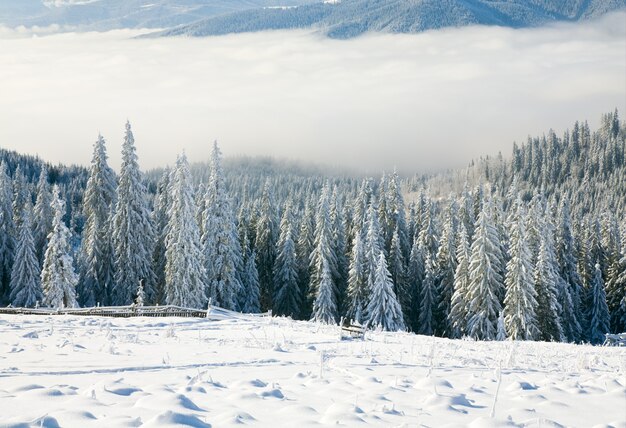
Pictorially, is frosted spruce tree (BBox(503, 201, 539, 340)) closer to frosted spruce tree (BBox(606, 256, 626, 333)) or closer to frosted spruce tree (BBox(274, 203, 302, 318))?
frosted spruce tree (BBox(274, 203, 302, 318))

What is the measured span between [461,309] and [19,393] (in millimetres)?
52737

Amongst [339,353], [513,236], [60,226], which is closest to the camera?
[339,353]

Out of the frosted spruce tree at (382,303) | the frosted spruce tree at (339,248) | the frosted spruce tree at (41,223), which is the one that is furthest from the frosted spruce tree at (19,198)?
the frosted spruce tree at (382,303)

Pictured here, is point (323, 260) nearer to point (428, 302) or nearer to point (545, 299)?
point (428, 302)

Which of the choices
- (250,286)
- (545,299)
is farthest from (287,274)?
(545,299)

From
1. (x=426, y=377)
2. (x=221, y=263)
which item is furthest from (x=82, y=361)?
(x=221, y=263)

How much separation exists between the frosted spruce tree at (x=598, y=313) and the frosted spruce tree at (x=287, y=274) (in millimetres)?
32702

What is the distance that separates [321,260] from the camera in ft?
204

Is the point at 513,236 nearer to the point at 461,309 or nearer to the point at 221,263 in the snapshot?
the point at 461,309

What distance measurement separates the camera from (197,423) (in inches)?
315

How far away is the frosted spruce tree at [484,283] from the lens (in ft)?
180

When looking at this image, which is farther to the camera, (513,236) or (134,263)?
(513,236)

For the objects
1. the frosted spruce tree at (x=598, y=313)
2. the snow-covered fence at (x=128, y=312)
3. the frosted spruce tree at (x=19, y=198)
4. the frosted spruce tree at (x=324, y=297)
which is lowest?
the frosted spruce tree at (x=598, y=313)

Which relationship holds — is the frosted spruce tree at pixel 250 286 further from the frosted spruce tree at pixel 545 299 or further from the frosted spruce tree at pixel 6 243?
the frosted spruce tree at pixel 545 299
